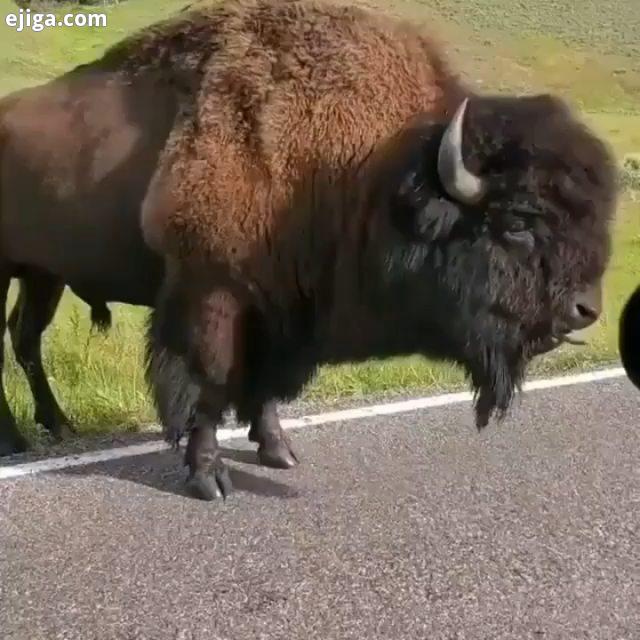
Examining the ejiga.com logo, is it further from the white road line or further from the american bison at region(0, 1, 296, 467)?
the white road line

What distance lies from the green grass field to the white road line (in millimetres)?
222

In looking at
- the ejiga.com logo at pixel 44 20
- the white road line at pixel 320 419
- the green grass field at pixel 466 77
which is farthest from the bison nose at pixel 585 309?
the ejiga.com logo at pixel 44 20

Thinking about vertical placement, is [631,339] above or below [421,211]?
above

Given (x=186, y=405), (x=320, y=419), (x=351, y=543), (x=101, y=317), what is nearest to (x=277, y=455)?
(x=186, y=405)

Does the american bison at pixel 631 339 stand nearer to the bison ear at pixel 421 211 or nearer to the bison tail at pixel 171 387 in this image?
the bison ear at pixel 421 211

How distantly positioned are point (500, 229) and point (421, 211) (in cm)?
29

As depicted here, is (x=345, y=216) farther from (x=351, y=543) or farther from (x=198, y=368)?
(x=351, y=543)

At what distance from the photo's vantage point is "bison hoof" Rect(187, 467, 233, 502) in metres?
4.02

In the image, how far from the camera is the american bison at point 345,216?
360 cm

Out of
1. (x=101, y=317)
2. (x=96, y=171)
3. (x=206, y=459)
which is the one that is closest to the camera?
(x=206, y=459)

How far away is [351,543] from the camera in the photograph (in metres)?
3.57

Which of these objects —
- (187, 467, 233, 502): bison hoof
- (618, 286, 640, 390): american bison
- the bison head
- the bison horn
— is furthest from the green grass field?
(618, 286, 640, 390): american bison

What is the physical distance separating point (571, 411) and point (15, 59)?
39.8 feet

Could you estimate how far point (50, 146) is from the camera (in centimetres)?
448
